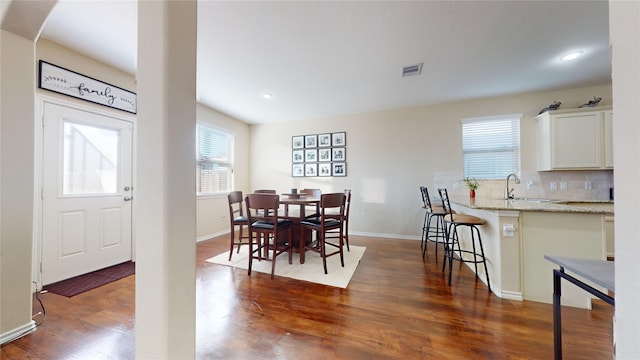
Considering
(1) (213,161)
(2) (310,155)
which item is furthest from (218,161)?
(2) (310,155)

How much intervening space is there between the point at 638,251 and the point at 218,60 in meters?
3.23

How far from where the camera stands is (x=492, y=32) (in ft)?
6.90

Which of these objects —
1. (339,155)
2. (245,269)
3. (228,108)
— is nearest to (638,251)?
(245,269)

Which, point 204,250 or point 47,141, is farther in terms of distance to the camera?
point 204,250

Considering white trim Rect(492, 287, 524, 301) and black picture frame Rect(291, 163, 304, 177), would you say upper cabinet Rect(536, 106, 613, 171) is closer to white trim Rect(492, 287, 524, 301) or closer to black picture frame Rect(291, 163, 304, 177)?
white trim Rect(492, 287, 524, 301)

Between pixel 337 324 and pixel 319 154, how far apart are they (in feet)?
11.5

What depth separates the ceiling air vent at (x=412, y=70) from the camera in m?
2.72

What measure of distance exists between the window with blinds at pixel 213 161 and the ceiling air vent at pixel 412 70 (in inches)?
139

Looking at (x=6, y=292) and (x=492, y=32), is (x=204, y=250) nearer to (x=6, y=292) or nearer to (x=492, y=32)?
(x=6, y=292)

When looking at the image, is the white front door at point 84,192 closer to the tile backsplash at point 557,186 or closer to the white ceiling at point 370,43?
the white ceiling at point 370,43

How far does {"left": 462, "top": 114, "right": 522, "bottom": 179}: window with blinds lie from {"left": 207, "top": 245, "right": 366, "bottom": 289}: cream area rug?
254 cm

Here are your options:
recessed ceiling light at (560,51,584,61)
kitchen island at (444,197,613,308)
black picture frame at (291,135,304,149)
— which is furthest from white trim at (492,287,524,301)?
black picture frame at (291,135,304,149)

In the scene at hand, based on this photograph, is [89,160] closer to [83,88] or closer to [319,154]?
[83,88]

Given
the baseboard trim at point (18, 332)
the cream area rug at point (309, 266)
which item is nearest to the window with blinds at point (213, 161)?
the cream area rug at point (309, 266)
